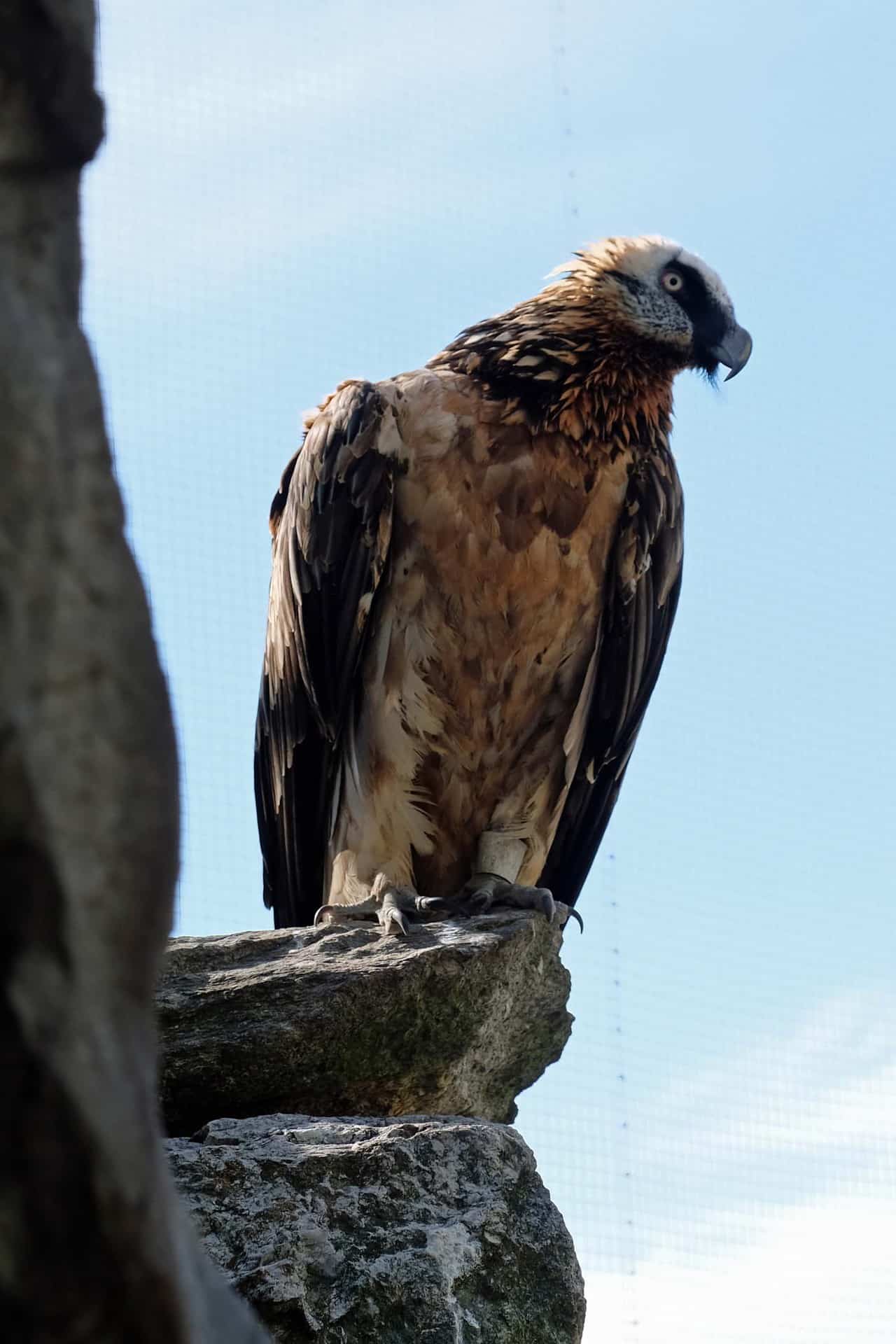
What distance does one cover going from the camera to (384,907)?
14.3 feet

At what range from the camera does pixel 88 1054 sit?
97cm

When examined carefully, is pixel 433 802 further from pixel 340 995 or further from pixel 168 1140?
pixel 168 1140

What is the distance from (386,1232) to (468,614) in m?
2.40

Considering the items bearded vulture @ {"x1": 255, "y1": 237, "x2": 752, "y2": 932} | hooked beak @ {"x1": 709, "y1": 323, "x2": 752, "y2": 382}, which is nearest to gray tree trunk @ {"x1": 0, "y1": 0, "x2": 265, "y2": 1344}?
bearded vulture @ {"x1": 255, "y1": 237, "x2": 752, "y2": 932}

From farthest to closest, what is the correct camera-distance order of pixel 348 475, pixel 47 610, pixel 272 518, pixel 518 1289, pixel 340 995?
pixel 272 518 < pixel 348 475 < pixel 340 995 < pixel 518 1289 < pixel 47 610

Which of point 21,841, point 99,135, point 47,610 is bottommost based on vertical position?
point 21,841

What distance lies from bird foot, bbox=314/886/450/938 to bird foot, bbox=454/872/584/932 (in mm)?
92

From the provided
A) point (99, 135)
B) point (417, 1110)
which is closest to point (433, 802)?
point (417, 1110)

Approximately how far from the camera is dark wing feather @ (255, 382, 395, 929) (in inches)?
201

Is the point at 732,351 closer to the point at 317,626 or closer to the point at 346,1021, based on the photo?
the point at 317,626

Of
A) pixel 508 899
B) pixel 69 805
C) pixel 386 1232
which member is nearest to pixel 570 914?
pixel 508 899

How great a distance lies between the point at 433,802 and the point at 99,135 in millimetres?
4011

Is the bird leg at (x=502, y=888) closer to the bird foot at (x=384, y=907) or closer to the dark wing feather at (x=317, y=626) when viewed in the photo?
the bird foot at (x=384, y=907)

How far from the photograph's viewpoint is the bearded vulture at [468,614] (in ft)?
16.6
